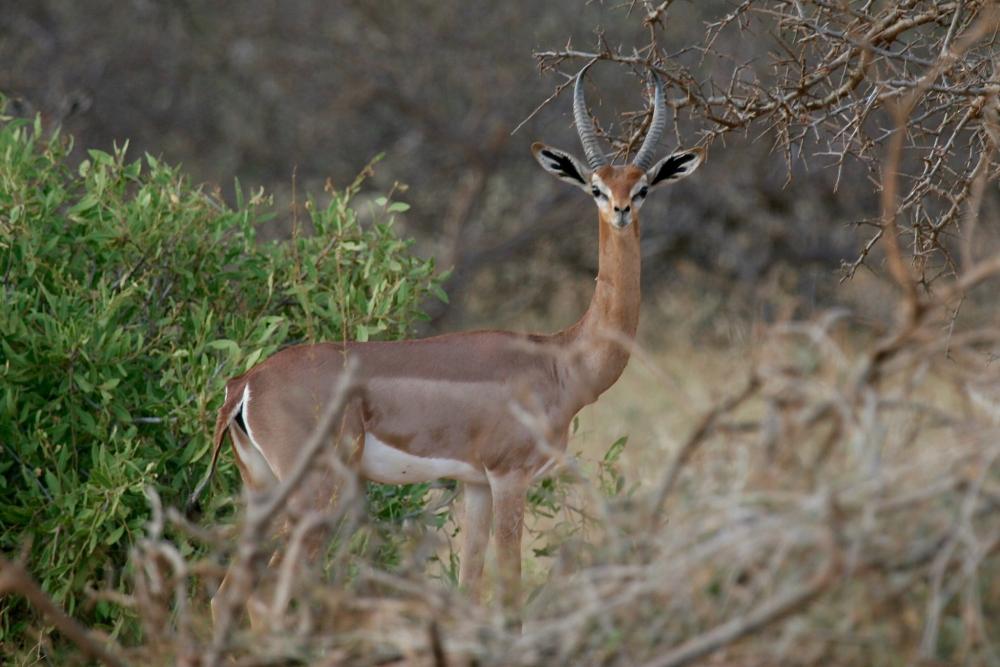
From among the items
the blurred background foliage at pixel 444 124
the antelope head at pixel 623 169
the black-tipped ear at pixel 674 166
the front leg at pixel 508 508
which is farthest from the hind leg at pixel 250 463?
the blurred background foliage at pixel 444 124

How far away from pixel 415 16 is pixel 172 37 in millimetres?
2670

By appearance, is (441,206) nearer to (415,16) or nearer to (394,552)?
(415,16)

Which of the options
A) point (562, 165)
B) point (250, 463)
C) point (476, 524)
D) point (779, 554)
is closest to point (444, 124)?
point (562, 165)

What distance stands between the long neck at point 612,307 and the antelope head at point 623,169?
0.09 m

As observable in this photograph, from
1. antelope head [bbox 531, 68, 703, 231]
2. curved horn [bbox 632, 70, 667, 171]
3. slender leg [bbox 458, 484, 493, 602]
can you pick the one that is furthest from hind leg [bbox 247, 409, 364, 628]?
curved horn [bbox 632, 70, 667, 171]

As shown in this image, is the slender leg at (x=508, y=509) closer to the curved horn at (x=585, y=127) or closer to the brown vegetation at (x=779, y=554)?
the curved horn at (x=585, y=127)

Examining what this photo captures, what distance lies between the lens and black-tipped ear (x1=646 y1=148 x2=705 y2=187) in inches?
231

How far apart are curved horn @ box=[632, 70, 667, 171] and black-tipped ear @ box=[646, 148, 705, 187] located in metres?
0.05

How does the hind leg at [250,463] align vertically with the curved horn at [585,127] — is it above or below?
below

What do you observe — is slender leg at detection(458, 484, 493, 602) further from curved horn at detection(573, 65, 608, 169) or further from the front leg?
curved horn at detection(573, 65, 608, 169)

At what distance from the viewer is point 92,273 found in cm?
571

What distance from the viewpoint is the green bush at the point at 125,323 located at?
5074 millimetres

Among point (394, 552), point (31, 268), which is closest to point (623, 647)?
point (394, 552)

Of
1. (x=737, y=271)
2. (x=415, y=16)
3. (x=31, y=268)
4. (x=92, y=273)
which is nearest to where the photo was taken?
(x=31, y=268)
